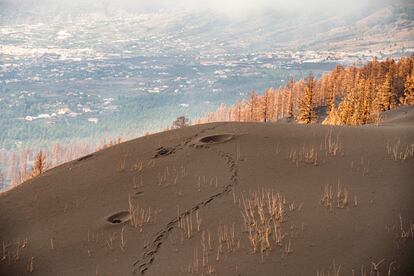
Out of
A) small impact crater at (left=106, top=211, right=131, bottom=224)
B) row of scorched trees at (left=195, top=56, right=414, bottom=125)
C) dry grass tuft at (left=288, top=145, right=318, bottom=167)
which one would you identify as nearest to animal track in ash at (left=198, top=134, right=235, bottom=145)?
dry grass tuft at (left=288, top=145, right=318, bottom=167)

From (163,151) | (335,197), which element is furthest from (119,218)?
(163,151)

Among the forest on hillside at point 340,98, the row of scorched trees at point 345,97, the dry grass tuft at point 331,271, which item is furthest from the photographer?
the row of scorched trees at point 345,97

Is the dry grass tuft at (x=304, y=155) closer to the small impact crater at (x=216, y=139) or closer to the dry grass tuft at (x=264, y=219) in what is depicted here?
the dry grass tuft at (x=264, y=219)

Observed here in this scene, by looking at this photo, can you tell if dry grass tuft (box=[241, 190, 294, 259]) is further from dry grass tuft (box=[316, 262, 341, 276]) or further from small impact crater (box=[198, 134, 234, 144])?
small impact crater (box=[198, 134, 234, 144])

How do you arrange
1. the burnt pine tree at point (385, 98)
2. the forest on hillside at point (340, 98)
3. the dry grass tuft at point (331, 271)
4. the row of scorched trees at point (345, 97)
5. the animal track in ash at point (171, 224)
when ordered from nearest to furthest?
the dry grass tuft at point (331, 271)
the animal track in ash at point (171, 224)
the forest on hillside at point (340, 98)
the row of scorched trees at point (345, 97)
the burnt pine tree at point (385, 98)

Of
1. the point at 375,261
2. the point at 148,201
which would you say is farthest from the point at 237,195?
the point at 375,261

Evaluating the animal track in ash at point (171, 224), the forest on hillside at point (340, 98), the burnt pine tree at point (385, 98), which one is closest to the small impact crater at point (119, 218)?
the animal track in ash at point (171, 224)

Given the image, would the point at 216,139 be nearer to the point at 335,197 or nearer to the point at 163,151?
the point at 163,151
